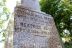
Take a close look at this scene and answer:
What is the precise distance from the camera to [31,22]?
26.0ft

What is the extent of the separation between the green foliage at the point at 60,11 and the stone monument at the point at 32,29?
5.07 metres

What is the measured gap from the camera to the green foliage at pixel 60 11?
14211 mm

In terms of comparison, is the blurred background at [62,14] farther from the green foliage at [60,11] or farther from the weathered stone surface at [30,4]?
the weathered stone surface at [30,4]

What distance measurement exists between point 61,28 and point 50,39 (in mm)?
6279

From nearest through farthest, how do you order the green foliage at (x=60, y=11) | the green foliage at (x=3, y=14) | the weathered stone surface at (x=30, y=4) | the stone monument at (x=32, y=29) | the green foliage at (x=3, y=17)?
the stone monument at (x=32, y=29) < the green foliage at (x=3, y=17) < the green foliage at (x=3, y=14) < the weathered stone surface at (x=30, y=4) < the green foliage at (x=60, y=11)

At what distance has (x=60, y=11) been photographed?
14242 millimetres

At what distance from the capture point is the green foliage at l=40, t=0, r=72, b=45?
14211 mm

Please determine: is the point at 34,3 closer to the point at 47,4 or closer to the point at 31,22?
the point at 31,22

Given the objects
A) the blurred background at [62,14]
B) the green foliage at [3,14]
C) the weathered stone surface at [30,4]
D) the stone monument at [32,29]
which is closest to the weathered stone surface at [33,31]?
the stone monument at [32,29]

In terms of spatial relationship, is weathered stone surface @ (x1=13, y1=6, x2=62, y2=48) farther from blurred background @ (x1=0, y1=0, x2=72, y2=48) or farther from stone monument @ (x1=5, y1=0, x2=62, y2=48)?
blurred background @ (x1=0, y1=0, x2=72, y2=48)

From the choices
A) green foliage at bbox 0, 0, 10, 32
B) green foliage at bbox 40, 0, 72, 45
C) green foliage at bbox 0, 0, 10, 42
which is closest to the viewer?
green foliage at bbox 0, 0, 10, 42

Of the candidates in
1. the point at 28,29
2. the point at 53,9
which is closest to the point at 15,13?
the point at 28,29

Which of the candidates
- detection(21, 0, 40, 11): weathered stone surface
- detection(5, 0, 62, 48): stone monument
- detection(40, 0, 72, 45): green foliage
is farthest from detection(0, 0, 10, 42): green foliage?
detection(40, 0, 72, 45): green foliage

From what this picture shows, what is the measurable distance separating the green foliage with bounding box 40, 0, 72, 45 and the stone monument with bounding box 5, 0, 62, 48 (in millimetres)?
5069
